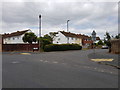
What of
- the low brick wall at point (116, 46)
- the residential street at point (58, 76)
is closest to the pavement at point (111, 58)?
the residential street at point (58, 76)

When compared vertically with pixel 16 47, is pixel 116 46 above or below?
above

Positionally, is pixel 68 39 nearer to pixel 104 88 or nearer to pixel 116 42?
pixel 116 42

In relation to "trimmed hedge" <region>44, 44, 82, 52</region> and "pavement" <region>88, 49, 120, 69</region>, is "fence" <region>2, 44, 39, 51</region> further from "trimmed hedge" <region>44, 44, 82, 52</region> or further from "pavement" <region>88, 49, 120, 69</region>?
"pavement" <region>88, 49, 120, 69</region>

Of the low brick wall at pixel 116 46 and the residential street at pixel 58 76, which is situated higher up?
the low brick wall at pixel 116 46

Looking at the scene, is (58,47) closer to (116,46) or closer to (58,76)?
(116,46)

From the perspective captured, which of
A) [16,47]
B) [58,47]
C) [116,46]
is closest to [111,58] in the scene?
[116,46]

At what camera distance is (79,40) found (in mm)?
55562

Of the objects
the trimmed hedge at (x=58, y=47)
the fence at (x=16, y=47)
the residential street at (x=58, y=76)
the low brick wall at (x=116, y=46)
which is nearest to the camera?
the residential street at (x=58, y=76)

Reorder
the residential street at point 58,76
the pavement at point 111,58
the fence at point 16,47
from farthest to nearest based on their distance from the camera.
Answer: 1. the fence at point 16,47
2. the pavement at point 111,58
3. the residential street at point 58,76

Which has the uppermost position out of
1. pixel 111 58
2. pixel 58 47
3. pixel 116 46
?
pixel 116 46

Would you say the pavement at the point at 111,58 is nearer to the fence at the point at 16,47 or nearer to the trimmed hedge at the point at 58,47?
the trimmed hedge at the point at 58,47

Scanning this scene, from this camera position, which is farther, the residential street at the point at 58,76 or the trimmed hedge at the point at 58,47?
the trimmed hedge at the point at 58,47

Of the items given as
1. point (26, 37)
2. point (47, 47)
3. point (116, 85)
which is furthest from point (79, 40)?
point (116, 85)

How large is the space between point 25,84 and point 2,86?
90 centimetres
